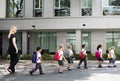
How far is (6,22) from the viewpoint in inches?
1222

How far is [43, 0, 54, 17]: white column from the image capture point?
30.5 m

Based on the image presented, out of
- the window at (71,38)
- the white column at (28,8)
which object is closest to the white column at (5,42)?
the white column at (28,8)

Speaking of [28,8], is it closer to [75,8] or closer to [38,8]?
[38,8]

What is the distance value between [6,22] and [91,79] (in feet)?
63.6

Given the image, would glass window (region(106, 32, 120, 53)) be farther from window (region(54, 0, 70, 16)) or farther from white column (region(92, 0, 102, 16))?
window (region(54, 0, 70, 16))

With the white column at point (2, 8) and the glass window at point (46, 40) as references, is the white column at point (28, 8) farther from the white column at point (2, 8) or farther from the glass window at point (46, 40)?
the glass window at point (46, 40)

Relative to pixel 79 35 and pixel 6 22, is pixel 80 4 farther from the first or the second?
pixel 6 22

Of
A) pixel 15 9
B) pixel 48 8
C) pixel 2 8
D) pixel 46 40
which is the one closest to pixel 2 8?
pixel 2 8

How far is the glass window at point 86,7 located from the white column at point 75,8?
15.6 inches

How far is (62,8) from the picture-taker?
30.7 m

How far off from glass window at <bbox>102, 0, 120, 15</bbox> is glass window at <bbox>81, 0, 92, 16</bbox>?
1.27 m

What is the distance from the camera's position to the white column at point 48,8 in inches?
1201

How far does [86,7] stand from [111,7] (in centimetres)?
227

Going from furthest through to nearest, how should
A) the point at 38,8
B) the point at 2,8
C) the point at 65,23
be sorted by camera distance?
the point at 2,8
the point at 38,8
the point at 65,23
